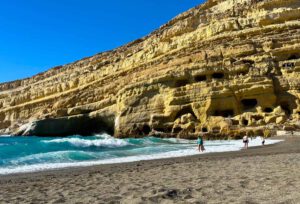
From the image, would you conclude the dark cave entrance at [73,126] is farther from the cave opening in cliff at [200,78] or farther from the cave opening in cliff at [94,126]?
the cave opening in cliff at [200,78]

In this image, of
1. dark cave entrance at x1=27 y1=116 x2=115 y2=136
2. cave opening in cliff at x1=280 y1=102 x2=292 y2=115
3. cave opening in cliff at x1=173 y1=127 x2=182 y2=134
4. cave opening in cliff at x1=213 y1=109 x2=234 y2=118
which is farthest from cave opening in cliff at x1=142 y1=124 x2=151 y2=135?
cave opening in cliff at x1=280 y1=102 x2=292 y2=115

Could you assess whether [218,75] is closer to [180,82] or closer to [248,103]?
[180,82]

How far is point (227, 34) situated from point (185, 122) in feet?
42.0

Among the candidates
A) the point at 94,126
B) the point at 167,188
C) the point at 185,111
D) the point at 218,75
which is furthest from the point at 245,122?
the point at 167,188

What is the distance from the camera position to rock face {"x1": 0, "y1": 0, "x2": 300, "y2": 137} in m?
30.0

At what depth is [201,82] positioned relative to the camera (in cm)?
3186

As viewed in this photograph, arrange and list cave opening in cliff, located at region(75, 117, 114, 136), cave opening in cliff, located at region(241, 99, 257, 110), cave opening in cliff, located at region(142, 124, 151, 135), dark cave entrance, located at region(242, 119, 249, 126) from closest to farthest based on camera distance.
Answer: dark cave entrance, located at region(242, 119, 249, 126), cave opening in cliff, located at region(241, 99, 257, 110), cave opening in cliff, located at region(142, 124, 151, 135), cave opening in cliff, located at region(75, 117, 114, 136)

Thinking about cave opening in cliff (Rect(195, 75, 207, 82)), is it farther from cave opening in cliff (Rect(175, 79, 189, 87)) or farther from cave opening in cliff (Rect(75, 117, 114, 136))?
cave opening in cliff (Rect(75, 117, 114, 136))

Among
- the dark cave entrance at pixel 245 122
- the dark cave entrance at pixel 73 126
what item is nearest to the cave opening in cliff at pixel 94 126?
the dark cave entrance at pixel 73 126

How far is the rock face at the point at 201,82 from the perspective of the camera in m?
30.0

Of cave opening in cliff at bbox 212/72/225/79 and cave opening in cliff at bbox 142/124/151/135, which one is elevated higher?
cave opening in cliff at bbox 212/72/225/79

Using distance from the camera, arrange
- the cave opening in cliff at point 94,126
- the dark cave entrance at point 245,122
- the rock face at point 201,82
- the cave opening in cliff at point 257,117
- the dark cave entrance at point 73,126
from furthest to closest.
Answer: the dark cave entrance at point 73,126 → the cave opening in cliff at point 94,126 → the rock face at point 201,82 → the dark cave entrance at point 245,122 → the cave opening in cliff at point 257,117

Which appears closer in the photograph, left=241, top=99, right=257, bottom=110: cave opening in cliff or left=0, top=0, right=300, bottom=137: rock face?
left=0, top=0, right=300, bottom=137: rock face

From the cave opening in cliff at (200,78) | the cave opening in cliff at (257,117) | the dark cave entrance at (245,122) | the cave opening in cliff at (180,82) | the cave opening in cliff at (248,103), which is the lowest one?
the dark cave entrance at (245,122)
